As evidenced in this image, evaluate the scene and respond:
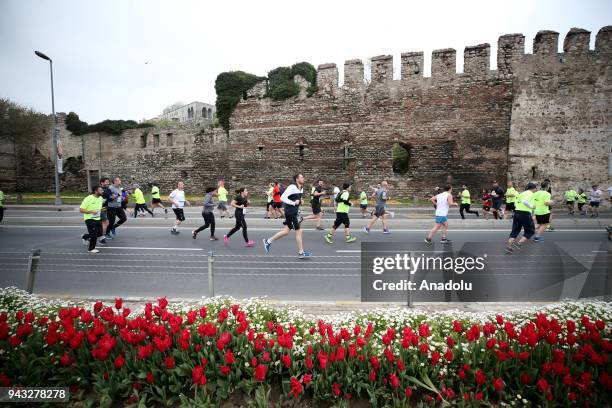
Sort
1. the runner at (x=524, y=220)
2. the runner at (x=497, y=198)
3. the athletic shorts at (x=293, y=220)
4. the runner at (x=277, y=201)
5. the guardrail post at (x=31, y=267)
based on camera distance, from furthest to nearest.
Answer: the runner at (x=277, y=201) → the runner at (x=497, y=198) → the runner at (x=524, y=220) → the athletic shorts at (x=293, y=220) → the guardrail post at (x=31, y=267)

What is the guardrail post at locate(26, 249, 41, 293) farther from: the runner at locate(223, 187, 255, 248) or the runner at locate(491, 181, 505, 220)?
the runner at locate(491, 181, 505, 220)

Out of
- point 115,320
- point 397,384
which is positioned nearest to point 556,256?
point 397,384

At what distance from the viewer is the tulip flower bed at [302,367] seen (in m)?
2.72

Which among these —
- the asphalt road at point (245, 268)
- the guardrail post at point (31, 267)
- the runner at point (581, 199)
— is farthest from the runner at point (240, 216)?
the runner at point (581, 199)

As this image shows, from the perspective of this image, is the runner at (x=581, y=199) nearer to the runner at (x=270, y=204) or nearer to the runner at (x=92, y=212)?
the runner at (x=270, y=204)

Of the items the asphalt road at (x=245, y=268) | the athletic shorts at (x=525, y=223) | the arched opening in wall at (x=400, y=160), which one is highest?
the arched opening in wall at (x=400, y=160)

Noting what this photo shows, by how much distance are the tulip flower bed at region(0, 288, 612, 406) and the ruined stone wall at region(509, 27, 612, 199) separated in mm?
20485

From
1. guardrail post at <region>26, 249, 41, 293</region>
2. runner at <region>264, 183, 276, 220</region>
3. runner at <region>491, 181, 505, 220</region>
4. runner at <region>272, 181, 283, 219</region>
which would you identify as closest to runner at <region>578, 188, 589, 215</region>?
runner at <region>491, 181, 505, 220</region>

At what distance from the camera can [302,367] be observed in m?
3.07

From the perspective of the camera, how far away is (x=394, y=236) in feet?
38.3

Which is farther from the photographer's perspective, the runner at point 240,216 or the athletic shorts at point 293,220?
the runner at point 240,216

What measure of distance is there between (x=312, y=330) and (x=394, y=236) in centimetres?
876

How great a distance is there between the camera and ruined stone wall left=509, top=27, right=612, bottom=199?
19.0 m

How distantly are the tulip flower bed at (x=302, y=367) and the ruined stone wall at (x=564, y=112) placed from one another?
806 inches
